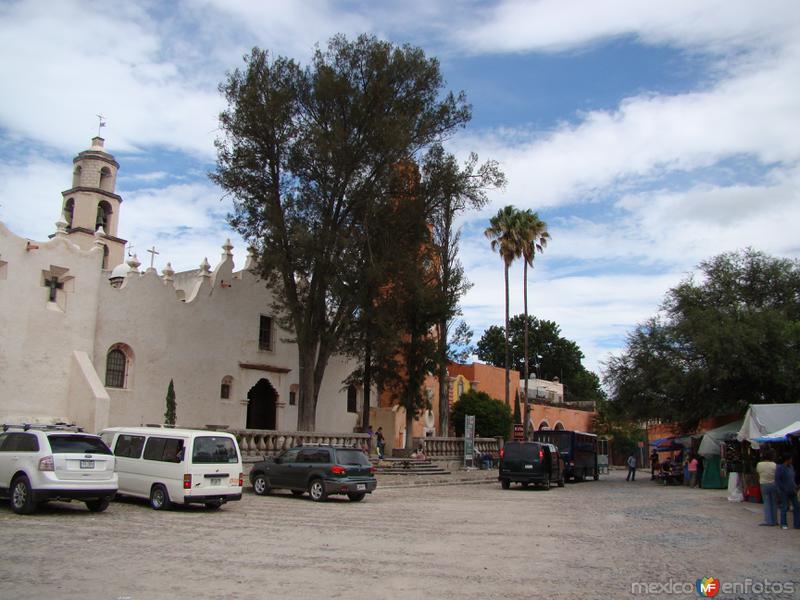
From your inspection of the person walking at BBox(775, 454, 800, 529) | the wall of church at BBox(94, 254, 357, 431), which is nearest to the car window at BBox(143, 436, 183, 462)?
the person walking at BBox(775, 454, 800, 529)

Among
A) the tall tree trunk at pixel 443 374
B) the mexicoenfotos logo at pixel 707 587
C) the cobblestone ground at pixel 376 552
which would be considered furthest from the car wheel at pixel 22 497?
the tall tree trunk at pixel 443 374

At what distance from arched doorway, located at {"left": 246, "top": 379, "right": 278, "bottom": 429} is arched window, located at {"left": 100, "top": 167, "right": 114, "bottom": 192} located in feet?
45.6

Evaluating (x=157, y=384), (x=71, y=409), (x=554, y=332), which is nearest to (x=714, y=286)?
(x=157, y=384)

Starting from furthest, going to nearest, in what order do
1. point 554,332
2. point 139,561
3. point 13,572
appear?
point 554,332
point 139,561
point 13,572

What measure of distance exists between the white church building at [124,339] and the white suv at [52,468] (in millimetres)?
12046

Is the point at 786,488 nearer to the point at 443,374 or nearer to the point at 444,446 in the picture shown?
the point at 443,374

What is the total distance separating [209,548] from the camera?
33.4 feet

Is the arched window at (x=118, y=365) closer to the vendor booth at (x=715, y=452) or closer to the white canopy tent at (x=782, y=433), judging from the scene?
the white canopy tent at (x=782, y=433)

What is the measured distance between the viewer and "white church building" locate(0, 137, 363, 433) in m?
24.7

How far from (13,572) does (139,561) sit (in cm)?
146

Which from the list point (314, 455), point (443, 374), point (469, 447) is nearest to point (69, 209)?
point (443, 374)

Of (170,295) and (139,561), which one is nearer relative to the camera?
(139,561)

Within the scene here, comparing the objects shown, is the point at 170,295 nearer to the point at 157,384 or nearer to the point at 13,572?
the point at 157,384

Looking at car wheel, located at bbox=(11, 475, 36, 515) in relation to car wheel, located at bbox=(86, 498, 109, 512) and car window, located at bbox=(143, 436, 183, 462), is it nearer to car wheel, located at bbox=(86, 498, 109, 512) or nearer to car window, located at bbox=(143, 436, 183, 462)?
car wheel, located at bbox=(86, 498, 109, 512)
